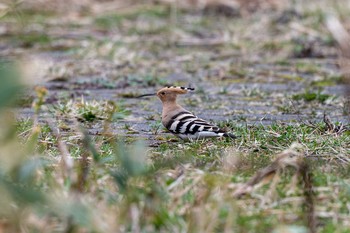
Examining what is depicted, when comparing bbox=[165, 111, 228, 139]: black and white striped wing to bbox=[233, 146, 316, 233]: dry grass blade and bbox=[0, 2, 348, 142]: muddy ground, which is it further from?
bbox=[233, 146, 316, 233]: dry grass blade

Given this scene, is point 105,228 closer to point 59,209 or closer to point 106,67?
point 59,209

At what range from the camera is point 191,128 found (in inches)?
217

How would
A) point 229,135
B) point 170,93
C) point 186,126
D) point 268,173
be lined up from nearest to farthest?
point 268,173 < point 229,135 < point 186,126 < point 170,93

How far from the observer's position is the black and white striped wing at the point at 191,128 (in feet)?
17.9

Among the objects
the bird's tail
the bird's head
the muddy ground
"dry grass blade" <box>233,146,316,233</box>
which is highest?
the muddy ground

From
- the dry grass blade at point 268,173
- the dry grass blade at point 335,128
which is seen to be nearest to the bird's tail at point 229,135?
the dry grass blade at point 335,128

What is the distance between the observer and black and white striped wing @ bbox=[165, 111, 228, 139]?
17.9ft

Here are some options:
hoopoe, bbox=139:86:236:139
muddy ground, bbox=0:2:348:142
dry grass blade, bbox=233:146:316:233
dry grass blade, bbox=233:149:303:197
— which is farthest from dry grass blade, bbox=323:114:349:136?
dry grass blade, bbox=233:149:303:197

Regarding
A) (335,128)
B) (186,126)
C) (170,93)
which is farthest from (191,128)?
(335,128)

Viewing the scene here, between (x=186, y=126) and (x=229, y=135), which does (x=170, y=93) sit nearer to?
(x=186, y=126)

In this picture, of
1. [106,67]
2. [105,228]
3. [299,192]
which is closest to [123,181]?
[105,228]

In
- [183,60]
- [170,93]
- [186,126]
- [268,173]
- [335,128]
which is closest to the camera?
[268,173]

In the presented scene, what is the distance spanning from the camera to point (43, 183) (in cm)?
389

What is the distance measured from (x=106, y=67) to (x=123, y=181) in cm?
614
